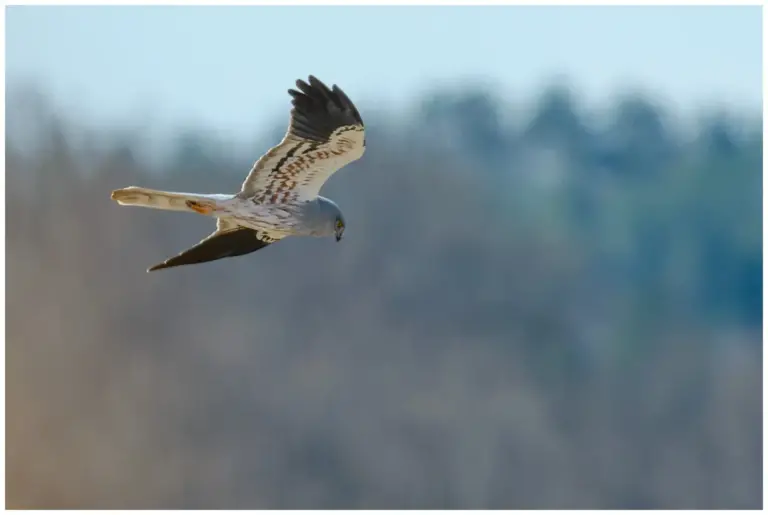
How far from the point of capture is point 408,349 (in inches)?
571

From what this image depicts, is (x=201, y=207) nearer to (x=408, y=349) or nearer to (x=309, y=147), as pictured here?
(x=309, y=147)

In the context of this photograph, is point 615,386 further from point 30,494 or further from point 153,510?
point 30,494

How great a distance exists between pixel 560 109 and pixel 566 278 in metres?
3.32

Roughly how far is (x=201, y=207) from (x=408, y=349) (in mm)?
9974

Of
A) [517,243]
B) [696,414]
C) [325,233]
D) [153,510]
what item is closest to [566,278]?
[517,243]

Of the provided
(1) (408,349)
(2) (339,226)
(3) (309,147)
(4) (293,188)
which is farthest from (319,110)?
(1) (408,349)

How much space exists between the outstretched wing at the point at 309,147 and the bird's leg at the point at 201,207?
0.14 metres

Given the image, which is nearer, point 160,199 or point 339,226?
point 160,199

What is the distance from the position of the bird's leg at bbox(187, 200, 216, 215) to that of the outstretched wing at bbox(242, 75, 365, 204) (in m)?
0.14

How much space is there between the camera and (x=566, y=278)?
15891 millimetres

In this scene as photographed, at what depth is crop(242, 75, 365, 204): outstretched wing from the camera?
4.49 meters

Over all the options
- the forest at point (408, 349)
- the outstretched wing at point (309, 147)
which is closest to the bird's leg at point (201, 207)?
the outstretched wing at point (309, 147)

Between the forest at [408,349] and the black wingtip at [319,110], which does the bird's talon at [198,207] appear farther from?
the forest at [408,349]

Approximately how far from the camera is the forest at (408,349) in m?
13.1
